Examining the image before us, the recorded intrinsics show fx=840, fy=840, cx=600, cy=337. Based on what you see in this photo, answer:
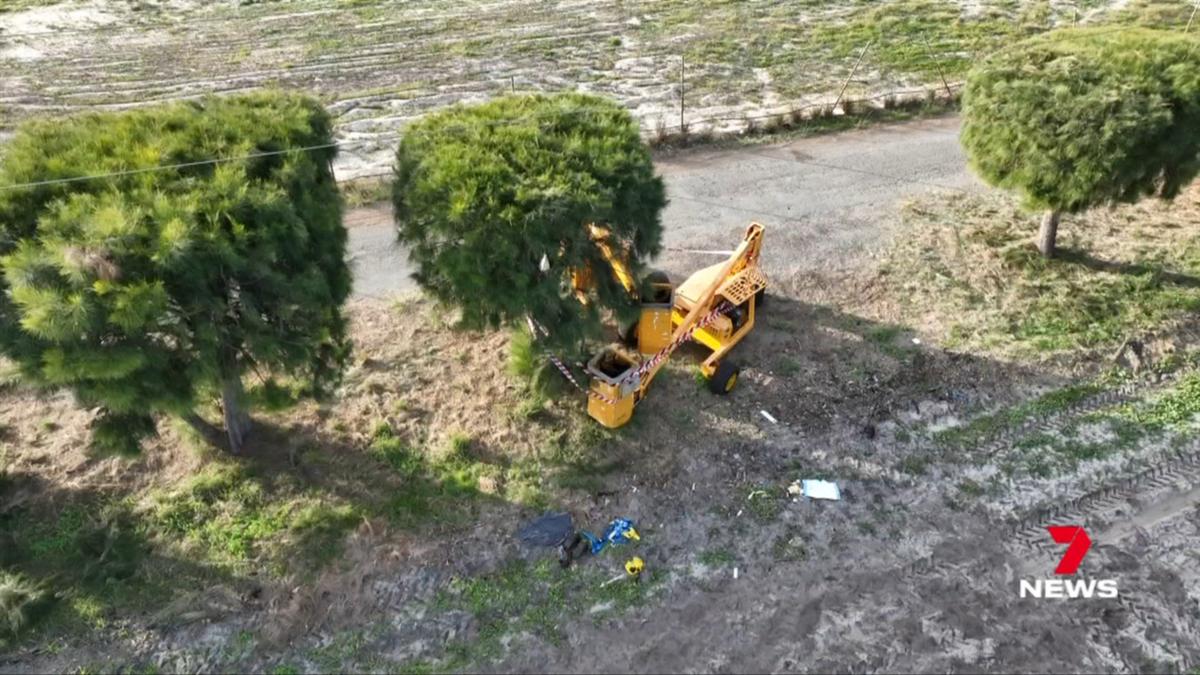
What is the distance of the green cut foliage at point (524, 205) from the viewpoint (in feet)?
30.0

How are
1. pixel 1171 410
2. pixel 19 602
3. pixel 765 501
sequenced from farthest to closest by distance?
pixel 1171 410 → pixel 765 501 → pixel 19 602

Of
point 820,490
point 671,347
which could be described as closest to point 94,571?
point 671,347

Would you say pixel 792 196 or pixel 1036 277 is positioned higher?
pixel 792 196

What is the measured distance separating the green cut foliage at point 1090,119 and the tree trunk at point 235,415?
11156 millimetres

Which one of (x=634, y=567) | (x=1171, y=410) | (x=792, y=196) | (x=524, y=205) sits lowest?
(x=634, y=567)

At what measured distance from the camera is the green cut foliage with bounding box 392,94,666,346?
9.16 m

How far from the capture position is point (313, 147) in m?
9.40

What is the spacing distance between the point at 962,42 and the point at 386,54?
50.1 ft

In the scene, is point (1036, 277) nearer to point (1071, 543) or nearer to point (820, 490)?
point (1071, 543)

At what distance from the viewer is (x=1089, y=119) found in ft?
38.9

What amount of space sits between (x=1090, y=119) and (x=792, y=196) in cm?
539

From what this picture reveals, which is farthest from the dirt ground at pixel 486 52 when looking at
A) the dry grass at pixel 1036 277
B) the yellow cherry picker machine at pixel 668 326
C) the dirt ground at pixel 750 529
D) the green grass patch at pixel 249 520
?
the green grass patch at pixel 249 520

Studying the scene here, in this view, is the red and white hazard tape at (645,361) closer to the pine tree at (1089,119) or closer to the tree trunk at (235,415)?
the tree trunk at (235,415)

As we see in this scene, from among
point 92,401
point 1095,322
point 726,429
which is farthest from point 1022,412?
point 92,401
